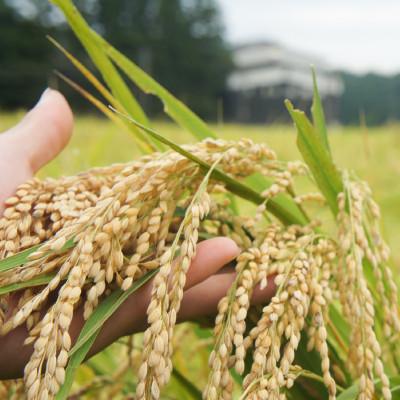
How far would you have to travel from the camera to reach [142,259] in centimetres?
70

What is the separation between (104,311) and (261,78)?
2371 cm

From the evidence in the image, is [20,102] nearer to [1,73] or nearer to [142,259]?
[1,73]

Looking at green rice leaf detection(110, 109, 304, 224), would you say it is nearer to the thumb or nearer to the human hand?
the human hand

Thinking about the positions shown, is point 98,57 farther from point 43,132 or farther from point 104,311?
point 104,311

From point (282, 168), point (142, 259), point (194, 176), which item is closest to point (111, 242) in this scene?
point (142, 259)

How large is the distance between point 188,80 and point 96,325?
26.4 meters

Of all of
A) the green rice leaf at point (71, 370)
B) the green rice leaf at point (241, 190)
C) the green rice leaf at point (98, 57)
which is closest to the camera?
the green rice leaf at point (71, 370)

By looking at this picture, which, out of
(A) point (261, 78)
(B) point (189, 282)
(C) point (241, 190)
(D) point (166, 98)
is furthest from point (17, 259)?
(A) point (261, 78)

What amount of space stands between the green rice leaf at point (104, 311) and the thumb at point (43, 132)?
0.38 meters

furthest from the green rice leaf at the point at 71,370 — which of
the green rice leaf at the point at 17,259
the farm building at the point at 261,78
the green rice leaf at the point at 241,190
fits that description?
the farm building at the point at 261,78

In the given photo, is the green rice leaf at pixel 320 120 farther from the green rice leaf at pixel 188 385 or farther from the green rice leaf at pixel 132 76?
the green rice leaf at pixel 188 385

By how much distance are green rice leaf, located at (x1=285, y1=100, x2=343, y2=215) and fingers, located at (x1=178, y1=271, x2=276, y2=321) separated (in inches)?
7.8

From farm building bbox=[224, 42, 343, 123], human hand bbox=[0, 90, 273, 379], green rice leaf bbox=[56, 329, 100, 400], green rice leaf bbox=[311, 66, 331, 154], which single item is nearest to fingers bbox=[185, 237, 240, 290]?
human hand bbox=[0, 90, 273, 379]

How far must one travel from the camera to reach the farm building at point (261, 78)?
20.2 m
